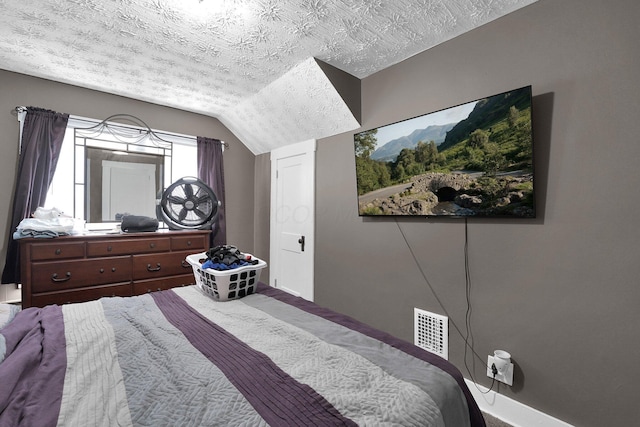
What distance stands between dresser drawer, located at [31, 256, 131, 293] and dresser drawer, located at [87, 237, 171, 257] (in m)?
0.06

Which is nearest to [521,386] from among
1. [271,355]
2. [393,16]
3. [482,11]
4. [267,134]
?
[271,355]

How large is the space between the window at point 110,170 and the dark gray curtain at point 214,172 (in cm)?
20

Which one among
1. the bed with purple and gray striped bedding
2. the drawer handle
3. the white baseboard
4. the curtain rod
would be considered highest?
the curtain rod

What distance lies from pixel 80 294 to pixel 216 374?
85.5 inches

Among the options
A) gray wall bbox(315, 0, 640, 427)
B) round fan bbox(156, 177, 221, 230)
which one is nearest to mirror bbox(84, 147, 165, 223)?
round fan bbox(156, 177, 221, 230)

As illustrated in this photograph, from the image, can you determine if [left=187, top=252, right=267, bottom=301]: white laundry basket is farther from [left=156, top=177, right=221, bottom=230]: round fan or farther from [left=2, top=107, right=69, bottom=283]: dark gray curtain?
[left=2, top=107, right=69, bottom=283]: dark gray curtain

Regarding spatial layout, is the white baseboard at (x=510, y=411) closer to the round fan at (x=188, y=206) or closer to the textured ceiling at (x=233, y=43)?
the textured ceiling at (x=233, y=43)

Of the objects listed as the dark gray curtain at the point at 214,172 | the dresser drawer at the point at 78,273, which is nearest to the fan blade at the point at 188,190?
the dark gray curtain at the point at 214,172

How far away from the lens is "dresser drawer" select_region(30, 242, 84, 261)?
2.10 m

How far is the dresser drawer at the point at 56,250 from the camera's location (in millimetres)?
2096

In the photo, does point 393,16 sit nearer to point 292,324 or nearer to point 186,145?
point 292,324

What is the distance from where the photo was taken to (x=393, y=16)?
171 centimetres

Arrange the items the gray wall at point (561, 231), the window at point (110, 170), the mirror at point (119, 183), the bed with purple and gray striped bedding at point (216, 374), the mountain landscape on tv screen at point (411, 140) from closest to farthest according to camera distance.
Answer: the bed with purple and gray striped bedding at point (216, 374) → the gray wall at point (561, 231) → the mountain landscape on tv screen at point (411, 140) → the window at point (110, 170) → the mirror at point (119, 183)

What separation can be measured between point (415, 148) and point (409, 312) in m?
1.24
